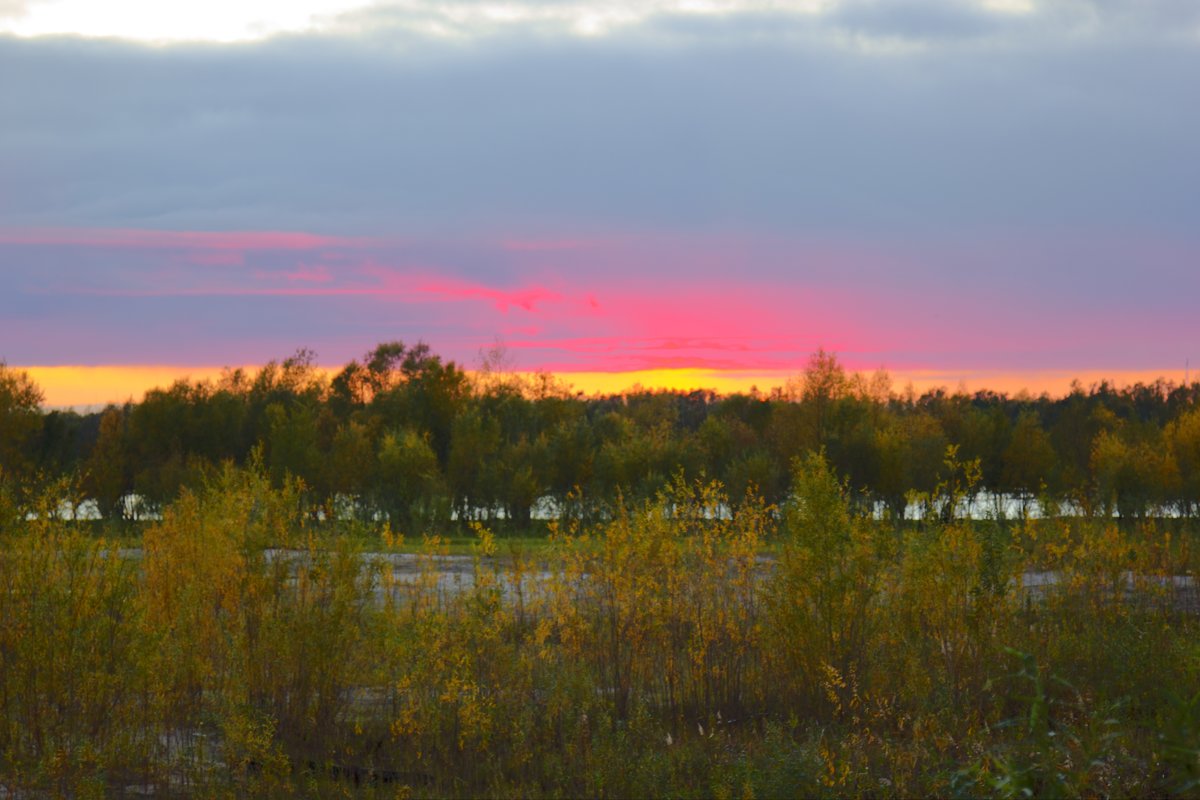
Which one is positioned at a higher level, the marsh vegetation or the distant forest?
the distant forest

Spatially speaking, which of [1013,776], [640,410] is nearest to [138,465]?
[640,410]

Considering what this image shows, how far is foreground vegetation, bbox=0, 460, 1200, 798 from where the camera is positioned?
23.9ft

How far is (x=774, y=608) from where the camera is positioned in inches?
339

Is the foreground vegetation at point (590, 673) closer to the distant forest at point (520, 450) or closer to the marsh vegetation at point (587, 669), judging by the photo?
the marsh vegetation at point (587, 669)

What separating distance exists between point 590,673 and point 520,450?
29.5 m

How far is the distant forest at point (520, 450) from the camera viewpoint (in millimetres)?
34969

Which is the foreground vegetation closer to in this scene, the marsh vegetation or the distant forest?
the marsh vegetation

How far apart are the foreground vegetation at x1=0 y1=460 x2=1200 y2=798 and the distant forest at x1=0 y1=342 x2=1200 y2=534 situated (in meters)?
19.8

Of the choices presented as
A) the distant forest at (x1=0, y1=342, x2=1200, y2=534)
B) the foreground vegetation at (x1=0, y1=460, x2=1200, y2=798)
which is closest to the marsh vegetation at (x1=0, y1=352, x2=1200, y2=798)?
the foreground vegetation at (x1=0, y1=460, x2=1200, y2=798)

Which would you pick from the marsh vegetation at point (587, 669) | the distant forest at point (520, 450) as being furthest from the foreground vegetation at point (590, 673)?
the distant forest at point (520, 450)

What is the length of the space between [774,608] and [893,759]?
67.4 inches

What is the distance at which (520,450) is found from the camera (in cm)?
3881

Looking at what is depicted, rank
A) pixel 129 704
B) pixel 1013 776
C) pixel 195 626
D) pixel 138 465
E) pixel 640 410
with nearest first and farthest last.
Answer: pixel 1013 776, pixel 129 704, pixel 195 626, pixel 138 465, pixel 640 410

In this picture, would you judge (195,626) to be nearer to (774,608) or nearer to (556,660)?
(556,660)
